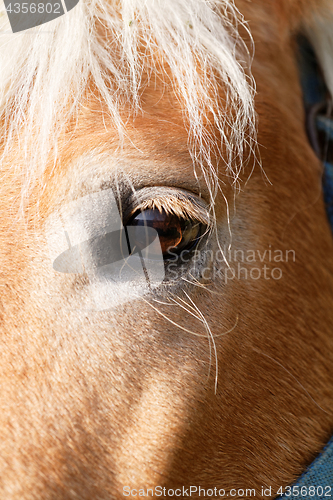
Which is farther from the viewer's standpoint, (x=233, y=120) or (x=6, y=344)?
(x=233, y=120)

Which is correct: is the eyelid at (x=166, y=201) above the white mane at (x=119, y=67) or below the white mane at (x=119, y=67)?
below

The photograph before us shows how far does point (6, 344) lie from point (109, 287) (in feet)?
0.55

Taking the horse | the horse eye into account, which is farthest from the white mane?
the horse eye

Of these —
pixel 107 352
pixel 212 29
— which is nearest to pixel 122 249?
pixel 107 352

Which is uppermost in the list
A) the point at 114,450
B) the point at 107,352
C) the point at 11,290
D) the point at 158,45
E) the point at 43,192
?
the point at 158,45

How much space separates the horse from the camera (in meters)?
0.58

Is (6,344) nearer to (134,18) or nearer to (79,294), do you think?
(79,294)

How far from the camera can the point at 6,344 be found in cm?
57
